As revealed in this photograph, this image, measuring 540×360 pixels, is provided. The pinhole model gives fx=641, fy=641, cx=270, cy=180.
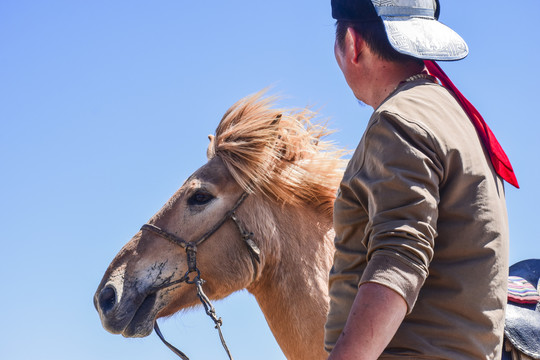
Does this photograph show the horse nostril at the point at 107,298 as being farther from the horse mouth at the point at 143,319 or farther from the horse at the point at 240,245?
the horse mouth at the point at 143,319

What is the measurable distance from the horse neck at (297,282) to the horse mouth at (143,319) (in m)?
0.54

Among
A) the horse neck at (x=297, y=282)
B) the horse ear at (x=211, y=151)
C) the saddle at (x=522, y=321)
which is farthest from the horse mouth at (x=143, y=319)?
the saddle at (x=522, y=321)

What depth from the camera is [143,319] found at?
3.38m

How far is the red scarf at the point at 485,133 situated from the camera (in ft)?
5.91

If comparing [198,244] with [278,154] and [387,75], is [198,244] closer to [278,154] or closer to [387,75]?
[278,154]

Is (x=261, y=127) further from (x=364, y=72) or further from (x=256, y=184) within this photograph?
(x=364, y=72)

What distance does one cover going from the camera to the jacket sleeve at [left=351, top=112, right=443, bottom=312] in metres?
1.46

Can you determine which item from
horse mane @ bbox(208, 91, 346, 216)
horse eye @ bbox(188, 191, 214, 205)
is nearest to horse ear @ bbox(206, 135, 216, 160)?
horse mane @ bbox(208, 91, 346, 216)

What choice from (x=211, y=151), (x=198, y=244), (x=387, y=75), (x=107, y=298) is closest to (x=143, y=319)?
(x=107, y=298)

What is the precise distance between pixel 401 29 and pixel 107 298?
2293 mm

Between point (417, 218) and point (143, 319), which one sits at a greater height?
point (417, 218)

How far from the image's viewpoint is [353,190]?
1.66 metres

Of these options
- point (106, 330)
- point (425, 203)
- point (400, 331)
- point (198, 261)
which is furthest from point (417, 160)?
point (106, 330)

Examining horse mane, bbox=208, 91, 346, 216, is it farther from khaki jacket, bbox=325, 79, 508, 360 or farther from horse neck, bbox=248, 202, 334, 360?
khaki jacket, bbox=325, 79, 508, 360
